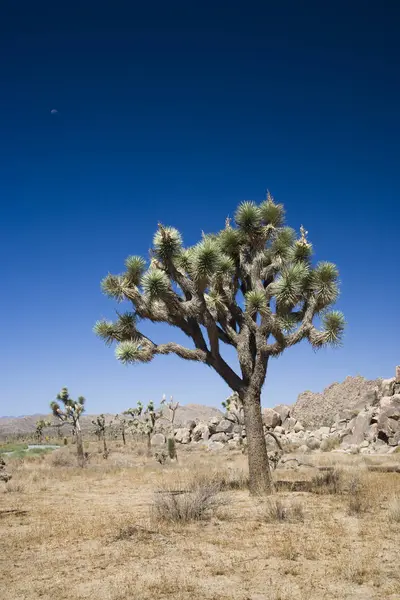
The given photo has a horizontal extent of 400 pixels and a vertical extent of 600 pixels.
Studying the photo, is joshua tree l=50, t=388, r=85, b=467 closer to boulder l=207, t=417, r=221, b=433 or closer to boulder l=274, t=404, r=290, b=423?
boulder l=207, t=417, r=221, b=433

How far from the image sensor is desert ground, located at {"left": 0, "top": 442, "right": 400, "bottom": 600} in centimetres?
484

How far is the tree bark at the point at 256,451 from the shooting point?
35.2 feet

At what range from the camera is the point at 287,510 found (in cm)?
848

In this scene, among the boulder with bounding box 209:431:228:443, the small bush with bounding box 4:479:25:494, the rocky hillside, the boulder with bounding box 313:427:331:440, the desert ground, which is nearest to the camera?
the desert ground

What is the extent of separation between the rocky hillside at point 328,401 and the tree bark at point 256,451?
3317 centimetres

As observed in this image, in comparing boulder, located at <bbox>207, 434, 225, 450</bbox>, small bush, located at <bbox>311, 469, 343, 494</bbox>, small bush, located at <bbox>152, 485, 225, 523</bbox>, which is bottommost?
boulder, located at <bbox>207, 434, 225, 450</bbox>

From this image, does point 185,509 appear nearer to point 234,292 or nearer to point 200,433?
point 234,292

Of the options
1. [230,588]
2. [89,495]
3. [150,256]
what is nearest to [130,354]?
[150,256]

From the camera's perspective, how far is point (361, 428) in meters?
26.0

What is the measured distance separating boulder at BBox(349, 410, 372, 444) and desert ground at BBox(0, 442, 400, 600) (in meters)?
14.8

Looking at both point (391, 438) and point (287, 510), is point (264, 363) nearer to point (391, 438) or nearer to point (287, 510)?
point (287, 510)

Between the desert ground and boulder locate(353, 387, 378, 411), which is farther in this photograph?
boulder locate(353, 387, 378, 411)

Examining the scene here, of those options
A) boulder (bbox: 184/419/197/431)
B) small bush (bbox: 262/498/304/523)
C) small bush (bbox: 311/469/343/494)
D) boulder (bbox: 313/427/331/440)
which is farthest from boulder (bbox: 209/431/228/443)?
small bush (bbox: 262/498/304/523)

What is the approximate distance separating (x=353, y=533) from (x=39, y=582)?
14.4 ft
